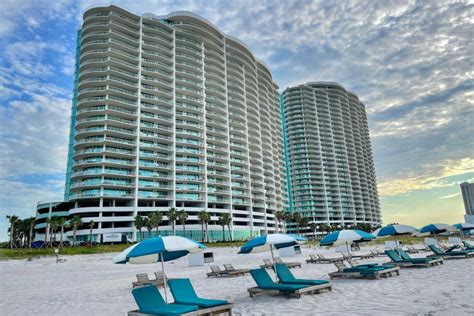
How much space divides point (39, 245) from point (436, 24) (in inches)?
2810

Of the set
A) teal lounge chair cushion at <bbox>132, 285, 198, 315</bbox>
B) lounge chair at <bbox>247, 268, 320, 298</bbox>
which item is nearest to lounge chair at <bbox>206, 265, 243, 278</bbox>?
Answer: lounge chair at <bbox>247, 268, 320, 298</bbox>

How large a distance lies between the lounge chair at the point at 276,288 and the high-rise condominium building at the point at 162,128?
2373 inches

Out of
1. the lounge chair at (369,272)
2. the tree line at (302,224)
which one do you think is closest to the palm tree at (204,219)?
the tree line at (302,224)

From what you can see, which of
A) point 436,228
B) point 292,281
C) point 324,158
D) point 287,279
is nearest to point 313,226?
point 324,158

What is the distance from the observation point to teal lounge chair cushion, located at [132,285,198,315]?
7.99m

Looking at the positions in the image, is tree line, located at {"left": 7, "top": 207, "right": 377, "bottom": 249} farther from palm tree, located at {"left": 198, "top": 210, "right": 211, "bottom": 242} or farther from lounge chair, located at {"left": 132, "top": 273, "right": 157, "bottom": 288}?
lounge chair, located at {"left": 132, "top": 273, "right": 157, "bottom": 288}

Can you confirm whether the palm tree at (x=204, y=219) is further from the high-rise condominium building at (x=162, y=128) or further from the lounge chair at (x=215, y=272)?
the lounge chair at (x=215, y=272)

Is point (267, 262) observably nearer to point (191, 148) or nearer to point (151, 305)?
point (151, 305)

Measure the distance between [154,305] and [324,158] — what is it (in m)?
140

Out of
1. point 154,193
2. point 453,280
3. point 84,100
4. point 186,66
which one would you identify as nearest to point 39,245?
point 154,193

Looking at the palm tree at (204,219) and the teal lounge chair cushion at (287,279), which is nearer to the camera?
the teal lounge chair cushion at (287,279)

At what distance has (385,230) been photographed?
18859 millimetres

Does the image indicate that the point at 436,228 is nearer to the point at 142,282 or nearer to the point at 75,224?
the point at 142,282

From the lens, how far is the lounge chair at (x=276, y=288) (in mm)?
10699
